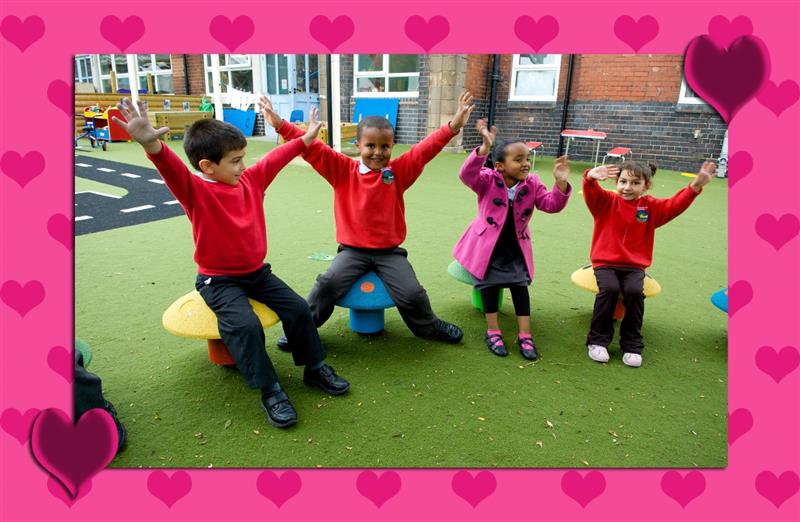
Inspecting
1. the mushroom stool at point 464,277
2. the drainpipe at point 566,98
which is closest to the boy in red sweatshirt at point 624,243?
the mushroom stool at point 464,277

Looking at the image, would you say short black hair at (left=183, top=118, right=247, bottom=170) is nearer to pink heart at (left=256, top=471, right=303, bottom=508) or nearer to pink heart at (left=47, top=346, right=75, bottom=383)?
pink heart at (left=47, top=346, right=75, bottom=383)

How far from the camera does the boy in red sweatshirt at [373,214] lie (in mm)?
2768

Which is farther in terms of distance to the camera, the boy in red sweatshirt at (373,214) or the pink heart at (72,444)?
the boy in red sweatshirt at (373,214)

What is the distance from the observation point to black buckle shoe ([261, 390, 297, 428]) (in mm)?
2123

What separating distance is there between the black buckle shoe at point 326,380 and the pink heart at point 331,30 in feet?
4.81

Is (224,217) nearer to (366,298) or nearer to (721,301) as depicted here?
(366,298)

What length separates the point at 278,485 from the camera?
1.63 meters

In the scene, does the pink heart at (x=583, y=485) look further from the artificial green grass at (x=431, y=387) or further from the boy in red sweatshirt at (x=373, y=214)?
the boy in red sweatshirt at (x=373, y=214)

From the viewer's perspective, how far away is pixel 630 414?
2.27m

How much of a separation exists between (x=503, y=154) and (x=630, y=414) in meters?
1.53

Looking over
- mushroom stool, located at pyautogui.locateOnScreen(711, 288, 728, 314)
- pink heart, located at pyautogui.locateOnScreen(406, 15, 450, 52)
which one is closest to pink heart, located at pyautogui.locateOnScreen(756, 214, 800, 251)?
pink heart, located at pyautogui.locateOnScreen(406, 15, 450, 52)

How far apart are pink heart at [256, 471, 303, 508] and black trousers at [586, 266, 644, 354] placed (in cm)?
188

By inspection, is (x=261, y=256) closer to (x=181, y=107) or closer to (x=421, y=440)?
(x=421, y=440)

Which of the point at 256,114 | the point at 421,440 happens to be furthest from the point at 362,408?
the point at 256,114
